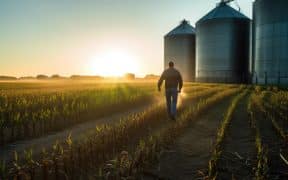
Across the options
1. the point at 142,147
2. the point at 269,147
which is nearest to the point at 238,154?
the point at 269,147

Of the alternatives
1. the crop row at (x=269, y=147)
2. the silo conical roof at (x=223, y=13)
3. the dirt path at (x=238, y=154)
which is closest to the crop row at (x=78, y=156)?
the dirt path at (x=238, y=154)

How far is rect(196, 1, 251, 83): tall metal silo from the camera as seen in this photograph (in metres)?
44.0

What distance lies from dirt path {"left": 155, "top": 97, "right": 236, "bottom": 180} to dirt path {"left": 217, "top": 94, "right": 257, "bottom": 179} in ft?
1.35

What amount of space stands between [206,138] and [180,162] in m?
2.65

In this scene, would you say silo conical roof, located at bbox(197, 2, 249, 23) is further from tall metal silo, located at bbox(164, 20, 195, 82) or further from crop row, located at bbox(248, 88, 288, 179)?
crop row, located at bbox(248, 88, 288, 179)

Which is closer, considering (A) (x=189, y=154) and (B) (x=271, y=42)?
(A) (x=189, y=154)

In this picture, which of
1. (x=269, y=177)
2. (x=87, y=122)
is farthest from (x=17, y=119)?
(x=269, y=177)

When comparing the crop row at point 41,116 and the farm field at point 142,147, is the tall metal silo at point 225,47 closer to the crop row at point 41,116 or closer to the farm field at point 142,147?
the crop row at point 41,116

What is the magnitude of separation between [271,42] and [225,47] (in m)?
8.90

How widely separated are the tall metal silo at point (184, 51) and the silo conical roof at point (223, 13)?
20.6 feet

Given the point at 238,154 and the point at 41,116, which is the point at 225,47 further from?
the point at 238,154

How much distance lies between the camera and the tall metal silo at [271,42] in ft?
114

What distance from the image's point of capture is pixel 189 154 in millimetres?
7297

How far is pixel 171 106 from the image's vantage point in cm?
1249
